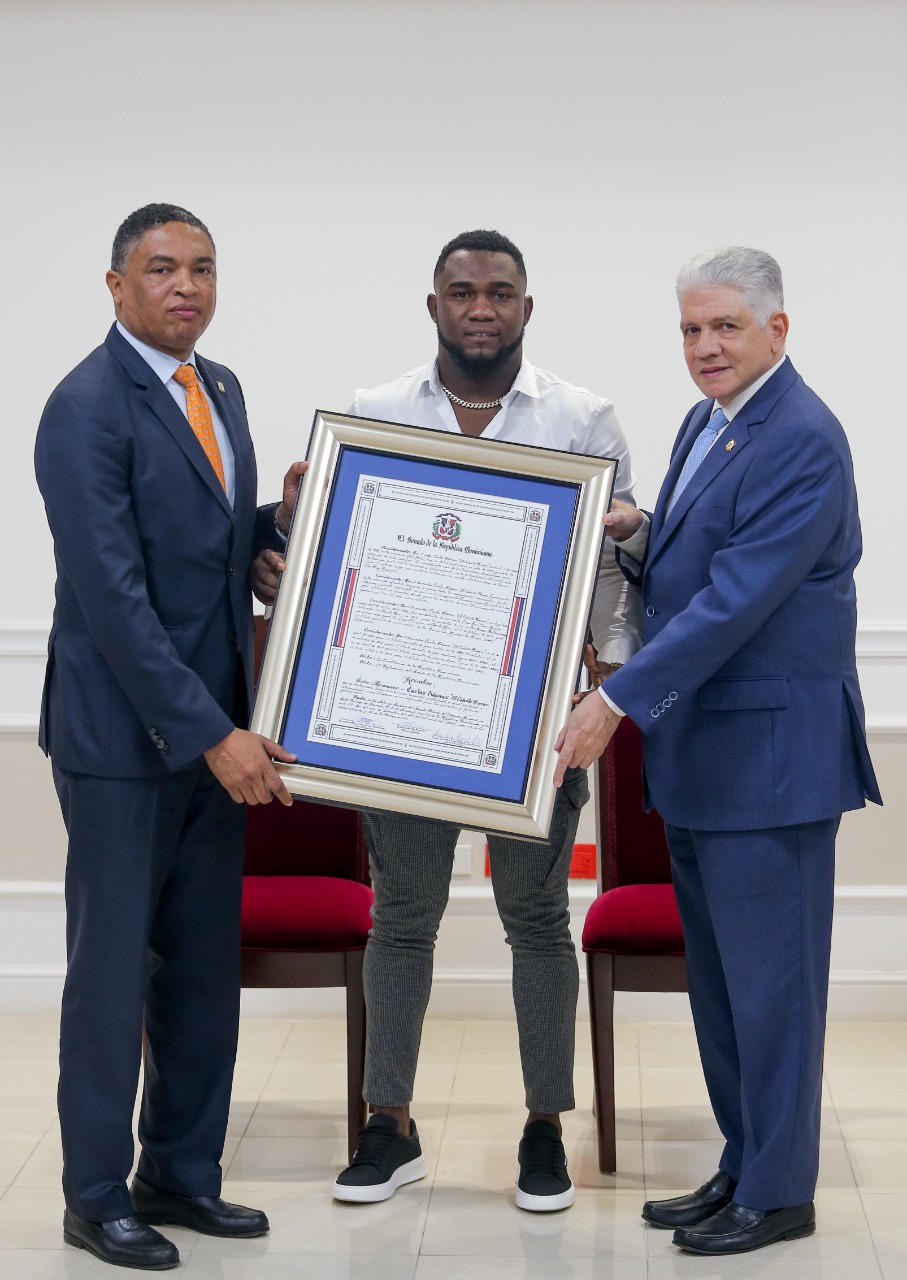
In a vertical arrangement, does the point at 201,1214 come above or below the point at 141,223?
below

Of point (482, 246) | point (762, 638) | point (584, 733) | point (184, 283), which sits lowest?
point (584, 733)

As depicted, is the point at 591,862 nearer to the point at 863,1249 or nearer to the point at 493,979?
the point at 493,979

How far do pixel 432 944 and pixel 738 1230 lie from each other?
0.78 meters

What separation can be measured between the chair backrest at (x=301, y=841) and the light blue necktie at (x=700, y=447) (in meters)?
1.19

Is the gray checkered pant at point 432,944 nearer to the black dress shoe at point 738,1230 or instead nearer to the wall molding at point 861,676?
the black dress shoe at point 738,1230

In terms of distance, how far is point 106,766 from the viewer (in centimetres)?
262

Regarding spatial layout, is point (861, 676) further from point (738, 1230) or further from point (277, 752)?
point (277, 752)

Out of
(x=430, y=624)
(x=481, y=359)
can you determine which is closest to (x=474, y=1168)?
(x=430, y=624)

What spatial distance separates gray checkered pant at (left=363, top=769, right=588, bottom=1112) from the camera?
9.69 ft

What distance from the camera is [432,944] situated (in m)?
3.05

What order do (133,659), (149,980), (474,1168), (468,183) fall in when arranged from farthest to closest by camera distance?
(468,183)
(474,1168)
(149,980)
(133,659)

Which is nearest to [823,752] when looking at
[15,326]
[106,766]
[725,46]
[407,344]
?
[106,766]

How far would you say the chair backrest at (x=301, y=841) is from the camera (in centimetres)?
356

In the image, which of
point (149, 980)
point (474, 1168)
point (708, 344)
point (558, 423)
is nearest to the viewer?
point (708, 344)
